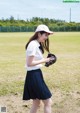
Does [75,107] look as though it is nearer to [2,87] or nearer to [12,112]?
[12,112]

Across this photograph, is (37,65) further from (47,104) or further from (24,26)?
(24,26)

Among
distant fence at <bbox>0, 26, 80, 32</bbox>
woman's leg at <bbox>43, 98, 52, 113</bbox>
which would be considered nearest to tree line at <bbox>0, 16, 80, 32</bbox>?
distant fence at <bbox>0, 26, 80, 32</bbox>

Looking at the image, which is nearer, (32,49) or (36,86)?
(32,49)

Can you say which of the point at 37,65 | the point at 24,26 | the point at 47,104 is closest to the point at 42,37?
the point at 37,65

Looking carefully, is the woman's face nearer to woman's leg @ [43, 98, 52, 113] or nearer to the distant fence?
woman's leg @ [43, 98, 52, 113]

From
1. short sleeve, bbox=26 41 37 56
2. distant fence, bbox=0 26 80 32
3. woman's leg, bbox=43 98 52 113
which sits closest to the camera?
short sleeve, bbox=26 41 37 56

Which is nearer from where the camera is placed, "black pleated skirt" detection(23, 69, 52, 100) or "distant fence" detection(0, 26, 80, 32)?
"black pleated skirt" detection(23, 69, 52, 100)

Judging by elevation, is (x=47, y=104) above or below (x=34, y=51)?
below

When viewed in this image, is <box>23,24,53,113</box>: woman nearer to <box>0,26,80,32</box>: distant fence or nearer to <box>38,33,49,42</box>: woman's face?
<box>38,33,49,42</box>: woman's face

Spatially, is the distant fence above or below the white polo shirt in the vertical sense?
below

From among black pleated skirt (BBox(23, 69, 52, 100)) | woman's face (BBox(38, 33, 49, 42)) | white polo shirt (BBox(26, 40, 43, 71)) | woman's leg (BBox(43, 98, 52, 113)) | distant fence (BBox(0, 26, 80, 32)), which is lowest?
distant fence (BBox(0, 26, 80, 32))

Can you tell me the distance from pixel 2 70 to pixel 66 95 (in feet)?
15.4

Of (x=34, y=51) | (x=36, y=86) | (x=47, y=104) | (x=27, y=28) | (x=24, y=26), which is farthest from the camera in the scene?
(x=24, y=26)

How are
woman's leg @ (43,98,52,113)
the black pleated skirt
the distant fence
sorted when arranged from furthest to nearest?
the distant fence
woman's leg @ (43,98,52,113)
the black pleated skirt
